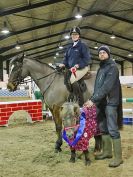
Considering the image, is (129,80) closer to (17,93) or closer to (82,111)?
(17,93)

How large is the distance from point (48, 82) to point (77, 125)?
1620 mm

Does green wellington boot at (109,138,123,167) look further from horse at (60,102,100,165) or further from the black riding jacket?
the black riding jacket

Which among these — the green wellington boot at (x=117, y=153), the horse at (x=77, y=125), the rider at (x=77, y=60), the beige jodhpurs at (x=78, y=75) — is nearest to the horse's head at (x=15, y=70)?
the rider at (x=77, y=60)

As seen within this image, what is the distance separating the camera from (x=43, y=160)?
4.88 meters

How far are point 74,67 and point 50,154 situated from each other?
1560mm

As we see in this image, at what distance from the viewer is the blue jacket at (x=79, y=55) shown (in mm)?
5316

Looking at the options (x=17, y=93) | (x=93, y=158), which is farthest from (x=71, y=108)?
(x=17, y=93)

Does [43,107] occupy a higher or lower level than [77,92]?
lower

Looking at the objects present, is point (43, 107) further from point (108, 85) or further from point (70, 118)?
point (108, 85)

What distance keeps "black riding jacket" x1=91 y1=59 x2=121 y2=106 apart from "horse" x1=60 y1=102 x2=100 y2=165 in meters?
0.26

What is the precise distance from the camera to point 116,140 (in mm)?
4434

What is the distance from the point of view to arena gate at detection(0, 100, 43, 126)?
8945mm

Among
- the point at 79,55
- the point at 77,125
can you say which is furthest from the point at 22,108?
the point at 77,125

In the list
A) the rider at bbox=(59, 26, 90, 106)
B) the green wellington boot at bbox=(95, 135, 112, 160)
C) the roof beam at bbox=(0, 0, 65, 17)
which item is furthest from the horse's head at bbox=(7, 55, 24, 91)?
the roof beam at bbox=(0, 0, 65, 17)
